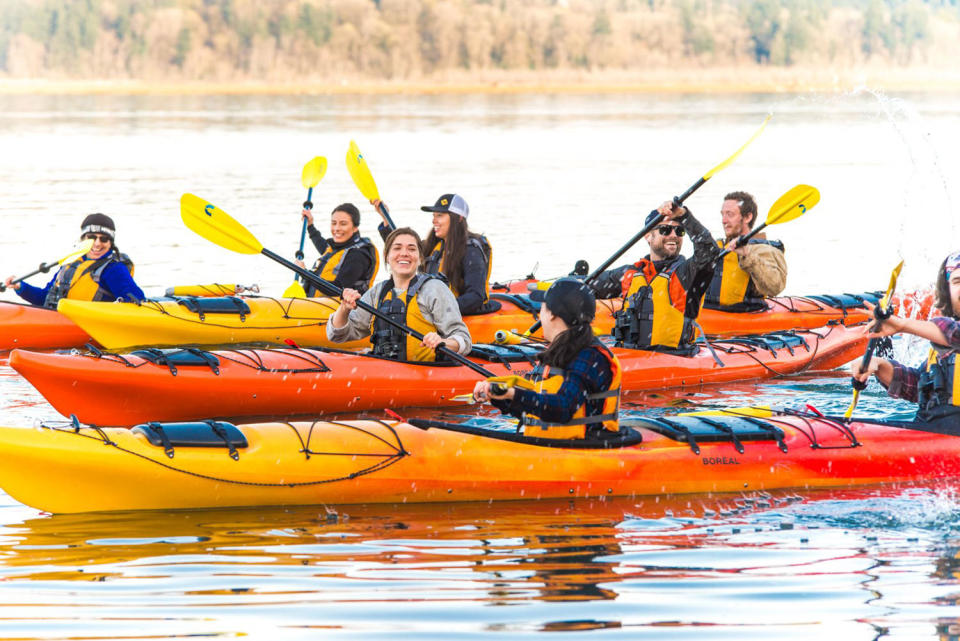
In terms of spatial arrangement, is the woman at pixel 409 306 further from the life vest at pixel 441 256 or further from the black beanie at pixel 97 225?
the black beanie at pixel 97 225

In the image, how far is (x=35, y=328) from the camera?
371 inches

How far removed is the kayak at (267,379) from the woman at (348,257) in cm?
167

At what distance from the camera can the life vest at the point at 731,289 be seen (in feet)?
30.9

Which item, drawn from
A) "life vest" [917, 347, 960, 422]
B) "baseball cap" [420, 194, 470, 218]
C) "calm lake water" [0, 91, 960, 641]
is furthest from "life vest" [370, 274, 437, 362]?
"life vest" [917, 347, 960, 422]

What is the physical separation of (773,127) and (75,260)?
28.7 metres

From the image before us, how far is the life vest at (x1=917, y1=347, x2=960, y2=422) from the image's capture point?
17.8 feet

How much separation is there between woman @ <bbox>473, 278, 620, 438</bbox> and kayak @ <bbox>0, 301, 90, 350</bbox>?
510cm

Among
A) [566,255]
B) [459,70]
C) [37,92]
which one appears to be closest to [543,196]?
[566,255]

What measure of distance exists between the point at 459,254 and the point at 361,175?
2.18 metres

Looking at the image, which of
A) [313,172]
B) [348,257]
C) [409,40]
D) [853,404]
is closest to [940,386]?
[853,404]

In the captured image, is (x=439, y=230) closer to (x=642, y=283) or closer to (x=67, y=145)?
(x=642, y=283)

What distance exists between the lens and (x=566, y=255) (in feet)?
48.8

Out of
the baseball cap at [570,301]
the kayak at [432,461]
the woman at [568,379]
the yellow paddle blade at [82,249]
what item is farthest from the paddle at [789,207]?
the yellow paddle blade at [82,249]

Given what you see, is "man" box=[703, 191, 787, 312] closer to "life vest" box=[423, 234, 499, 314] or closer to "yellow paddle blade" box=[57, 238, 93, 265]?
"life vest" box=[423, 234, 499, 314]
